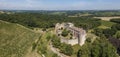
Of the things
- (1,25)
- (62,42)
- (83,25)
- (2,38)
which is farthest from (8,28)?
(83,25)

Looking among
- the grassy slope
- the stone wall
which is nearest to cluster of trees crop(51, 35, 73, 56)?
the stone wall

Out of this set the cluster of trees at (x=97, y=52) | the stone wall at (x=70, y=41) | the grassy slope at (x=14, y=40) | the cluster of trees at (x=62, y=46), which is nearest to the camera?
the grassy slope at (x=14, y=40)

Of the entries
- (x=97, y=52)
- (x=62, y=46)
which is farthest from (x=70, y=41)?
(x=97, y=52)

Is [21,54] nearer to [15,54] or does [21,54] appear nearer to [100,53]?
[15,54]

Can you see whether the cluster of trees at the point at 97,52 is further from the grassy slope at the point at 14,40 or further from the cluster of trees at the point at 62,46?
the grassy slope at the point at 14,40

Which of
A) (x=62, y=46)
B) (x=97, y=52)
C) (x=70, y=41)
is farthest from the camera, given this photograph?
(x=70, y=41)

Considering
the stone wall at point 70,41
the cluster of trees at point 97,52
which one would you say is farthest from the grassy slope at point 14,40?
the cluster of trees at point 97,52

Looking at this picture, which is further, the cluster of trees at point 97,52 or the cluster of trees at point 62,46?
the cluster of trees at point 62,46

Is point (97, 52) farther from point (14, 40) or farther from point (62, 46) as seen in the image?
point (14, 40)
